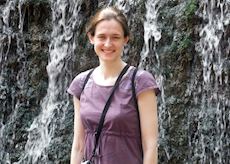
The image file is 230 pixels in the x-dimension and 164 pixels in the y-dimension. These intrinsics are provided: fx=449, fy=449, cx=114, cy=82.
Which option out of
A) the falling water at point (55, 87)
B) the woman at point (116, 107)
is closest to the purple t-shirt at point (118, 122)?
the woman at point (116, 107)

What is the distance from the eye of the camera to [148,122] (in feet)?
6.35

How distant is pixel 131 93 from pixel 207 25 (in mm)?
3213

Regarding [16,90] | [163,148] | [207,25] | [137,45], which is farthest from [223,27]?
[16,90]

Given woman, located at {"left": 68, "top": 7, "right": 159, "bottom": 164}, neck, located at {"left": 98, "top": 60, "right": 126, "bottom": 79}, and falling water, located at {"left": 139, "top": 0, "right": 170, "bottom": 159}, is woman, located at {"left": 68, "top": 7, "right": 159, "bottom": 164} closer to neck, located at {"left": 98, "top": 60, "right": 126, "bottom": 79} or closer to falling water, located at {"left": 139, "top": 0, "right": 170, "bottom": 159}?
neck, located at {"left": 98, "top": 60, "right": 126, "bottom": 79}

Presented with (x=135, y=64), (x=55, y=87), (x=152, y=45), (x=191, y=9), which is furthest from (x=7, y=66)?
(x=191, y=9)

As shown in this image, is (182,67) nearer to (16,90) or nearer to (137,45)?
(137,45)

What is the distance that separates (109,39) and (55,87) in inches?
157

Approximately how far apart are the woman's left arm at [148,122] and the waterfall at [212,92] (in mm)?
2797

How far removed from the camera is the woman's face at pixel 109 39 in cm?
203

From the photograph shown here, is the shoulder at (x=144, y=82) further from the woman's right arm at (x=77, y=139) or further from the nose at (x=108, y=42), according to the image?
the woman's right arm at (x=77, y=139)

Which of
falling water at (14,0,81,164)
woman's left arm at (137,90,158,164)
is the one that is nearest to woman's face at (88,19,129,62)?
woman's left arm at (137,90,158,164)

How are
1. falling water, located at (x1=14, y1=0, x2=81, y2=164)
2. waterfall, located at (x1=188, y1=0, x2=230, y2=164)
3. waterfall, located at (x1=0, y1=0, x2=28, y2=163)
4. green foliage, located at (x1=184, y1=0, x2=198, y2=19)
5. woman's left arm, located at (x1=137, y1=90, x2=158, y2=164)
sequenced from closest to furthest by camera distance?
woman's left arm, located at (x1=137, y1=90, x2=158, y2=164) → waterfall, located at (x1=188, y1=0, x2=230, y2=164) → green foliage, located at (x1=184, y1=0, x2=198, y2=19) → falling water, located at (x1=14, y1=0, x2=81, y2=164) → waterfall, located at (x1=0, y1=0, x2=28, y2=163)

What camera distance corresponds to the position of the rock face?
477 cm

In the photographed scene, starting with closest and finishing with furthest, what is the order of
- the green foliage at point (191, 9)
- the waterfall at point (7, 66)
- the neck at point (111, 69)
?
the neck at point (111, 69), the green foliage at point (191, 9), the waterfall at point (7, 66)
